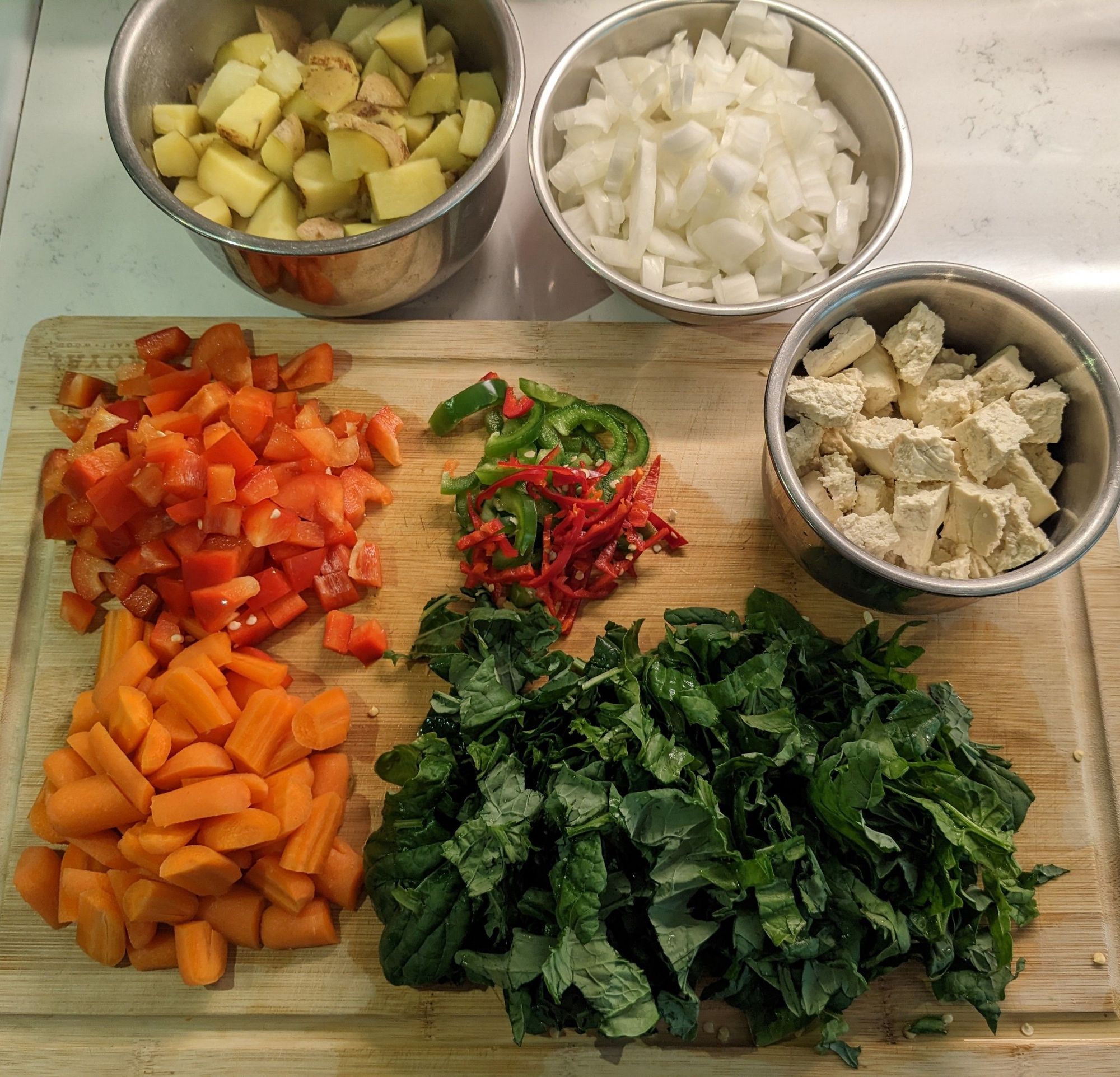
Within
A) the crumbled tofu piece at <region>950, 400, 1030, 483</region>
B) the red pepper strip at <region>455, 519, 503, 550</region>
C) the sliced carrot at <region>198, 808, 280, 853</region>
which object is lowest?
the sliced carrot at <region>198, 808, 280, 853</region>

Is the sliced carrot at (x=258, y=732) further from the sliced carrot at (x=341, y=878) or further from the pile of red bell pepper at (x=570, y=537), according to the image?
the pile of red bell pepper at (x=570, y=537)

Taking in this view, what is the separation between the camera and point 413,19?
254cm

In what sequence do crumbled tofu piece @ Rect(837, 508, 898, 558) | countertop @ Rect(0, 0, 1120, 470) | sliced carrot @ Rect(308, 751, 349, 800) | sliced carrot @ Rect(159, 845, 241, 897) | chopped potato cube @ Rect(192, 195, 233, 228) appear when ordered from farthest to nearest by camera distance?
countertop @ Rect(0, 0, 1120, 470), chopped potato cube @ Rect(192, 195, 233, 228), sliced carrot @ Rect(308, 751, 349, 800), crumbled tofu piece @ Rect(837, 508, 898, 558), sliced carrot @ Rect(159, 845, 241, 897)

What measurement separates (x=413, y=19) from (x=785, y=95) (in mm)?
1027

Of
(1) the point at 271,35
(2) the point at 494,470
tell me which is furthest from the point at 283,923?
(1) the point at 271,35

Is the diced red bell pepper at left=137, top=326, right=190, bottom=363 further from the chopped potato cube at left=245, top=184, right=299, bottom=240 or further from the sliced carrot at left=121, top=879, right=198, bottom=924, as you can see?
the sliced carrot at left=121, top=879, right=198, bottom=924

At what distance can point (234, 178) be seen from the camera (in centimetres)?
244

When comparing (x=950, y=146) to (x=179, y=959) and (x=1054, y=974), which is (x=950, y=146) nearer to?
(x=1054, y=974)

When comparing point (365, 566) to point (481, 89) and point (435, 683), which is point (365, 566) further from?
point (481, 89)

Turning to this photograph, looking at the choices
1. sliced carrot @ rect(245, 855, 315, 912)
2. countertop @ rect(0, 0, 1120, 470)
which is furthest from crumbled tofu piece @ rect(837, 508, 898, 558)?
sliced carrot @ rect(245, 855, 315, 912)

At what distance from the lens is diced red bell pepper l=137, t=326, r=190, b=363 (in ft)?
8.63

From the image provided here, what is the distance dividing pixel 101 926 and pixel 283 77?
216 cm

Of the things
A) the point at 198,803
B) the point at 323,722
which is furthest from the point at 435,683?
the point at 198,803

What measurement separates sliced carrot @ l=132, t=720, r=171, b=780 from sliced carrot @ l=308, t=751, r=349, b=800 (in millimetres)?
334
